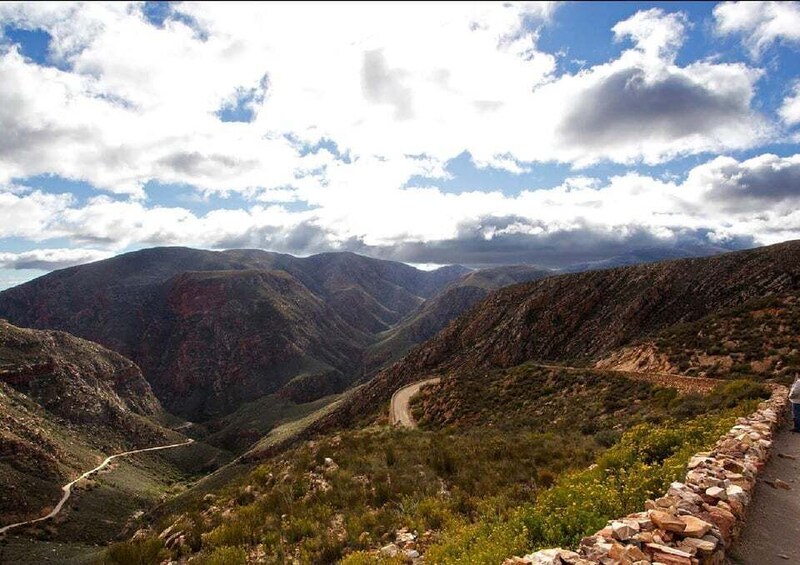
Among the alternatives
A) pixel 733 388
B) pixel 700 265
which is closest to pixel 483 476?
pixel 733 388

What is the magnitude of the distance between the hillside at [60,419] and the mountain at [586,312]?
4232 centimetres

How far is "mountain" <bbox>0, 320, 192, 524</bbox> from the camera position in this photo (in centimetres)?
6362

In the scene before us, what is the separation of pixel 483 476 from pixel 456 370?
2225 inches

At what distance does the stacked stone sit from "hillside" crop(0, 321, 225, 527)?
7503cm

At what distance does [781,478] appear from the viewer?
9.16 meters

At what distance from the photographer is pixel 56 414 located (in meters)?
92.4

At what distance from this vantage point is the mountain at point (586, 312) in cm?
5319

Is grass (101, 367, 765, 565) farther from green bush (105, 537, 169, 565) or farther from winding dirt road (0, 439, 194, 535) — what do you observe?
winding dirt road (0, 439, 194, 535)

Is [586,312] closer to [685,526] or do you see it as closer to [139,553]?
[685,526]

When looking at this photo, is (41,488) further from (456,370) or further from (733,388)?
(733,388)

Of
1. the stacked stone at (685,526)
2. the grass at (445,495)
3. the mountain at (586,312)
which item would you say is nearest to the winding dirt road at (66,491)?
the mountain at (586,312)

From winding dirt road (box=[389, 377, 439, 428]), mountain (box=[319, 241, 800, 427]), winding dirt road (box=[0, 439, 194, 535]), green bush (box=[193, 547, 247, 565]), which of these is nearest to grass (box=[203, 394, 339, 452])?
winding dirt road (box=[0, 439, 194, 535])

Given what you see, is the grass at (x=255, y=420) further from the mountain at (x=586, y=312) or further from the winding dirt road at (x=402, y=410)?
the winding dirt road at (x=402, y=410)

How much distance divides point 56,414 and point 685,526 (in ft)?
387
